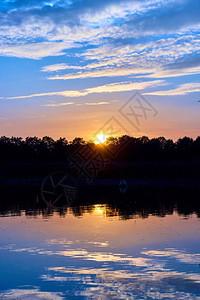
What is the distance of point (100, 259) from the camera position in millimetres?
18000

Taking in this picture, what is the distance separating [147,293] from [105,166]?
105m

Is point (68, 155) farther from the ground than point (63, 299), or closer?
farther from the ground

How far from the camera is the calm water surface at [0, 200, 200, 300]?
1352cm

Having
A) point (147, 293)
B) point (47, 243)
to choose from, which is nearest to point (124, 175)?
point (47, 243)

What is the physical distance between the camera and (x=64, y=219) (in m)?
32.5

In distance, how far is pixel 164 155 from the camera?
14800cm

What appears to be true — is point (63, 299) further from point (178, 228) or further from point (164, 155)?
point (164, 155)

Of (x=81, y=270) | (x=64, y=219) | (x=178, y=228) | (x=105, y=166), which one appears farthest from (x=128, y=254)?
(x=105, y=166)

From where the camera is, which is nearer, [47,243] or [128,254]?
[128,254]

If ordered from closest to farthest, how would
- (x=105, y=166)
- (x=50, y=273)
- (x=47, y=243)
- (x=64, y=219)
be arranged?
(x=50, y=273)
(x=47, y=243)
(x=64, y=219)
(x=105, y=166)

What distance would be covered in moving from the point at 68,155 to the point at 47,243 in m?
124

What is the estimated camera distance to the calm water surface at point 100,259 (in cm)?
1352

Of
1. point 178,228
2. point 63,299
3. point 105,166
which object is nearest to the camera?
point 63,299

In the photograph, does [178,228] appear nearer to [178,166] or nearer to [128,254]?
[128,254]
